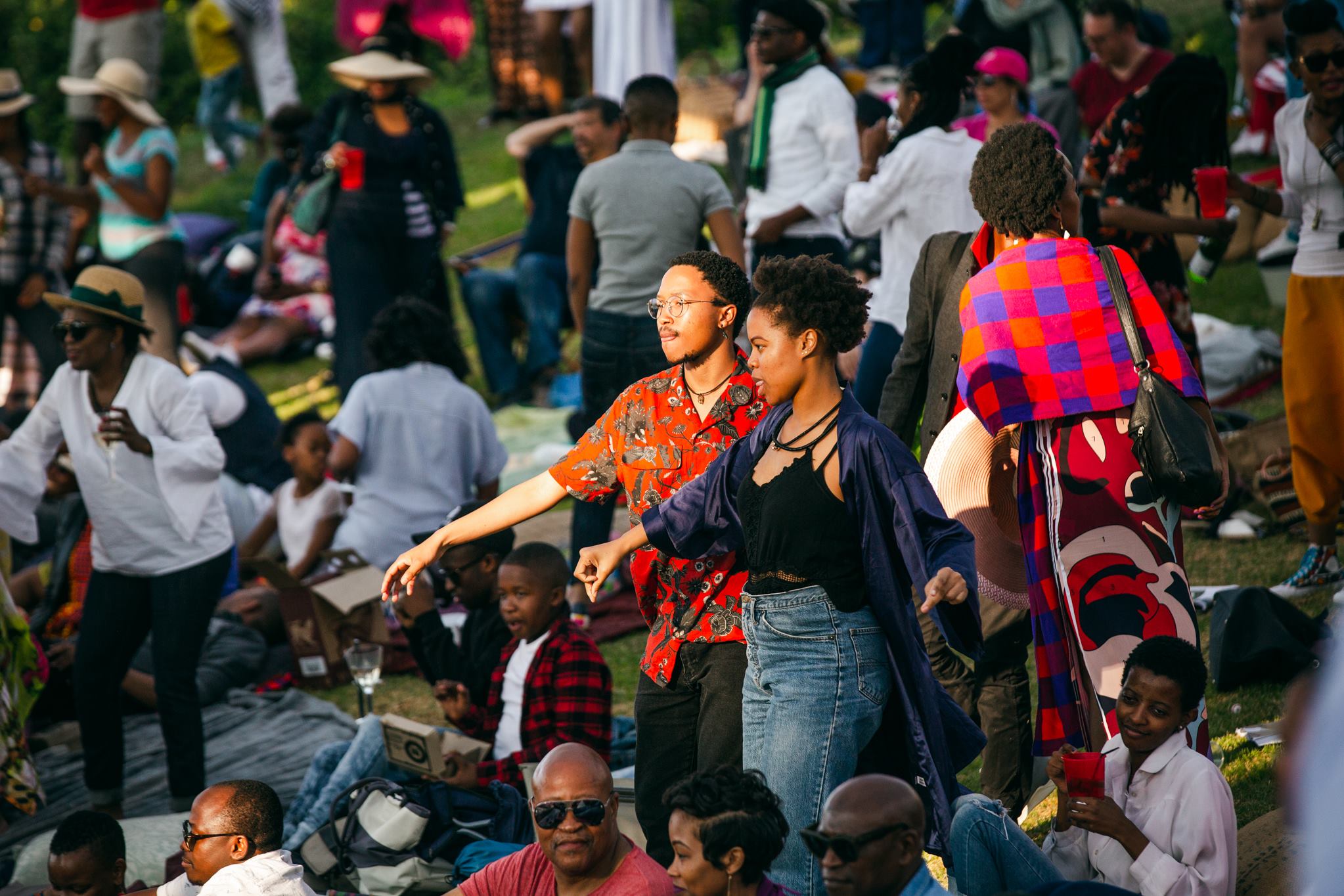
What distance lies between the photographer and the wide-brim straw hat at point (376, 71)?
8.78m

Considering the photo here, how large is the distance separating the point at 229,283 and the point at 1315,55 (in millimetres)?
9129

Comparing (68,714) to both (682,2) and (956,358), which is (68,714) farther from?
(682,2)

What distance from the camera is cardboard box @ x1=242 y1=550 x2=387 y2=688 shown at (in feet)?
22.7

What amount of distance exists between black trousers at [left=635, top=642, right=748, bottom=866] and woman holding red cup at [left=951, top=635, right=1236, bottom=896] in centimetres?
60

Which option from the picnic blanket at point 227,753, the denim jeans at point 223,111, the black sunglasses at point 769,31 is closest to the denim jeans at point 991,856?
the picnic blanket at point 227,753

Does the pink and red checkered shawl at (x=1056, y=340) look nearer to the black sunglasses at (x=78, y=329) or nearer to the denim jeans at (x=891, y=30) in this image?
the black sunglasses at (x=78, y=329)

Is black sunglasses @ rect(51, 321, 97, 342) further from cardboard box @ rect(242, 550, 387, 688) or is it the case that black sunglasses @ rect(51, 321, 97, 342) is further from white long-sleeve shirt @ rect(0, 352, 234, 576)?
cardboard box @ rect(242, 550, 387, 688)

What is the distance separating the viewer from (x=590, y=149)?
7473 millimetres

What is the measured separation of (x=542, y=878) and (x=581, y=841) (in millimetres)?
223

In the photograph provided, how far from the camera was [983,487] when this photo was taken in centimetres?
440

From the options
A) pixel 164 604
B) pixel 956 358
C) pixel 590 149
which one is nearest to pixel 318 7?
pixel 590 149

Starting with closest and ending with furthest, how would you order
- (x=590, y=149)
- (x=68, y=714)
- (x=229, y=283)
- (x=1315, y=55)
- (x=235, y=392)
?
1. (x=1315, y=55)
2. (x=68, y=714)
3. (x=590, y=149)
4. (x=235, y=392)
5. (x=229, y=283)

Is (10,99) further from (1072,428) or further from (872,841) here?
(872,841)

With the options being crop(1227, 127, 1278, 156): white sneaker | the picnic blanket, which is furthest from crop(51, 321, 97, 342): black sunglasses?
crop(1227, 127, 1278, 156): white sneaker
